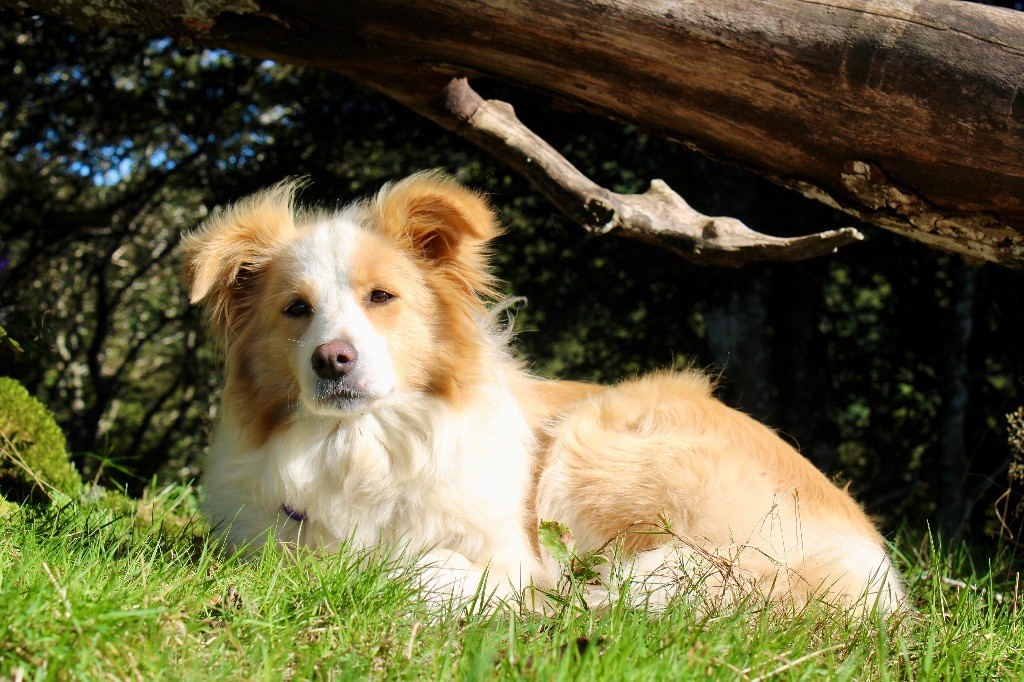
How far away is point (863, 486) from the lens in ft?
25.3

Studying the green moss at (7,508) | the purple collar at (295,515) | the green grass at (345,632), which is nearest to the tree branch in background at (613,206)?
the green grass at (345,632)

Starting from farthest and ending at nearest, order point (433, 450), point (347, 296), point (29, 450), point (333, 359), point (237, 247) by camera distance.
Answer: point (29, 450), point (237, 247), point (433, 450), point (347, 296), point (333, 359)

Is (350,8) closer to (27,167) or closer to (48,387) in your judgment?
(27,167)

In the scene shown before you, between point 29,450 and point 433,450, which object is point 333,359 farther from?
point 29,450

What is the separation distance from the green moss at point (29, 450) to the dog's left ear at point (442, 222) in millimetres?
1972

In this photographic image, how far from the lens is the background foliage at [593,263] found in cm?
670

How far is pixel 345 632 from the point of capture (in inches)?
97.8

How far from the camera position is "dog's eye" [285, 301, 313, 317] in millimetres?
3432

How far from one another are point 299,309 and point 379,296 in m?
0.30

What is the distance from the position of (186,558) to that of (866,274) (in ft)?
20.1

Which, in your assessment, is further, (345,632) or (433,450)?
(433,450)

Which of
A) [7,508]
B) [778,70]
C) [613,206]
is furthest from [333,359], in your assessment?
[778,70]

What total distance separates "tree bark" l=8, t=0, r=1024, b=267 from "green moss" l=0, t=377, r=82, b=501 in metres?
1.89

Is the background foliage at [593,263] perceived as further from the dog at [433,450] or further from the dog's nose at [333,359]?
the dog's nose at [333,359]
